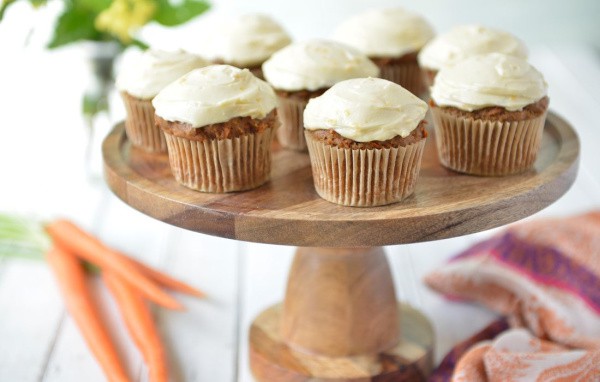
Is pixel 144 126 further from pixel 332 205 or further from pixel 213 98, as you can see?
pixel 332 205

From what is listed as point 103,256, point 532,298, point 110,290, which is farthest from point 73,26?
point 532,298

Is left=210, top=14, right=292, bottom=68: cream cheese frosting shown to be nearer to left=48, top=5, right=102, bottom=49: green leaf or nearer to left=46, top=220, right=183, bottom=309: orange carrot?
left=46, top=220, right=183, bottom=309: orange carrot

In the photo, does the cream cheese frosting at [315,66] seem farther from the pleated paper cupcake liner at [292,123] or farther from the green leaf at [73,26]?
the green leaf at [73,26]

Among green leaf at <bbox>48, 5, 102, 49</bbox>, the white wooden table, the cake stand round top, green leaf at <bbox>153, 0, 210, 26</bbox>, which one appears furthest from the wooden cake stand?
green leaf at <bbox>48, 5, 102, 49</bbox>

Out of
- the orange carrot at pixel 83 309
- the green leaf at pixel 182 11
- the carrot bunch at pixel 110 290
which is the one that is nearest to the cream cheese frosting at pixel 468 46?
the green leaf at pixel 182 11

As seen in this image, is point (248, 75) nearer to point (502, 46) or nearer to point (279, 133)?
point (279, 133)

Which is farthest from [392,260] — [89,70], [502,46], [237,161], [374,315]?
[89,70]
